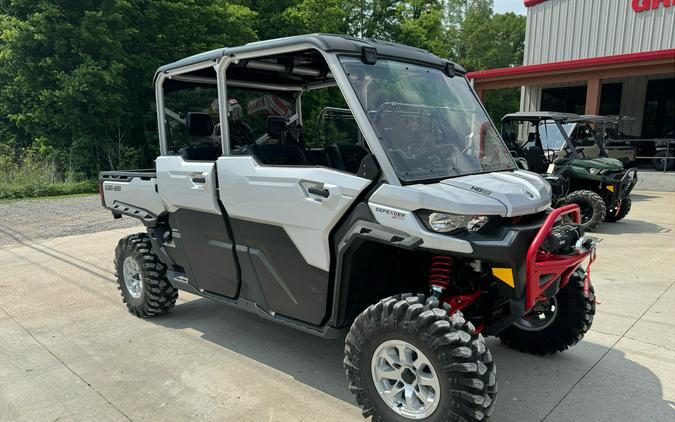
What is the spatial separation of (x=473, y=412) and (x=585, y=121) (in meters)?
8.78

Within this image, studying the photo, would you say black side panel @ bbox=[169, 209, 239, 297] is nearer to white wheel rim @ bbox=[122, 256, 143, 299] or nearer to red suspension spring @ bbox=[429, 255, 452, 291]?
white wheel rim @ bbox=[122, 256, 143, 299]

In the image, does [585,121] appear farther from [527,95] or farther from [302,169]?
[527,95]

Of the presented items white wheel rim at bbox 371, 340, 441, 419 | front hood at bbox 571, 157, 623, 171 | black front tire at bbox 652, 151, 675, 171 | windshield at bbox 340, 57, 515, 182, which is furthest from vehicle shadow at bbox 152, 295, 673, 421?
black front tire at bbox 652, 151, 675, 171

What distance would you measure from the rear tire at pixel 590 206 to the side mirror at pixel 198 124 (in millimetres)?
6699

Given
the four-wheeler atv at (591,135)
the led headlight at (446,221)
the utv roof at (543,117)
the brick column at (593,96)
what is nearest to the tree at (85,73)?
the utv roof at (543,117)

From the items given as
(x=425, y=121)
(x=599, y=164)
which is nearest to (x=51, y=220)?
(x=425, y=121)

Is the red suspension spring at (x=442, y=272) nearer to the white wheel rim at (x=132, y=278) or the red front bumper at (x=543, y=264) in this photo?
the red front bumper at (x=543, y=264)

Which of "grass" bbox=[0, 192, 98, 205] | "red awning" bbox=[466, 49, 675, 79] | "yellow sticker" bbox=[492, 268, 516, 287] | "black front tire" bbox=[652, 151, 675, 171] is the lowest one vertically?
"grass" bbox=[0, 192, 98, 205]

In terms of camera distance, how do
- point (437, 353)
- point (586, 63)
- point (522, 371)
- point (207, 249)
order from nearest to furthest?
1. point (437, 353)
2. point (522, 371)
3. point (207, 249)
4. point (586, 63)

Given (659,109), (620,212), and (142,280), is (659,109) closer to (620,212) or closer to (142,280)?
(620,212)

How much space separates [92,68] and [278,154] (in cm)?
1670

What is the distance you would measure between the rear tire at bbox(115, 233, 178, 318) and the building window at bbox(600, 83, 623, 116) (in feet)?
72.5

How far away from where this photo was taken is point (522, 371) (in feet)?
11.8

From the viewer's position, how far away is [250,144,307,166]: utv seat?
3.55m
